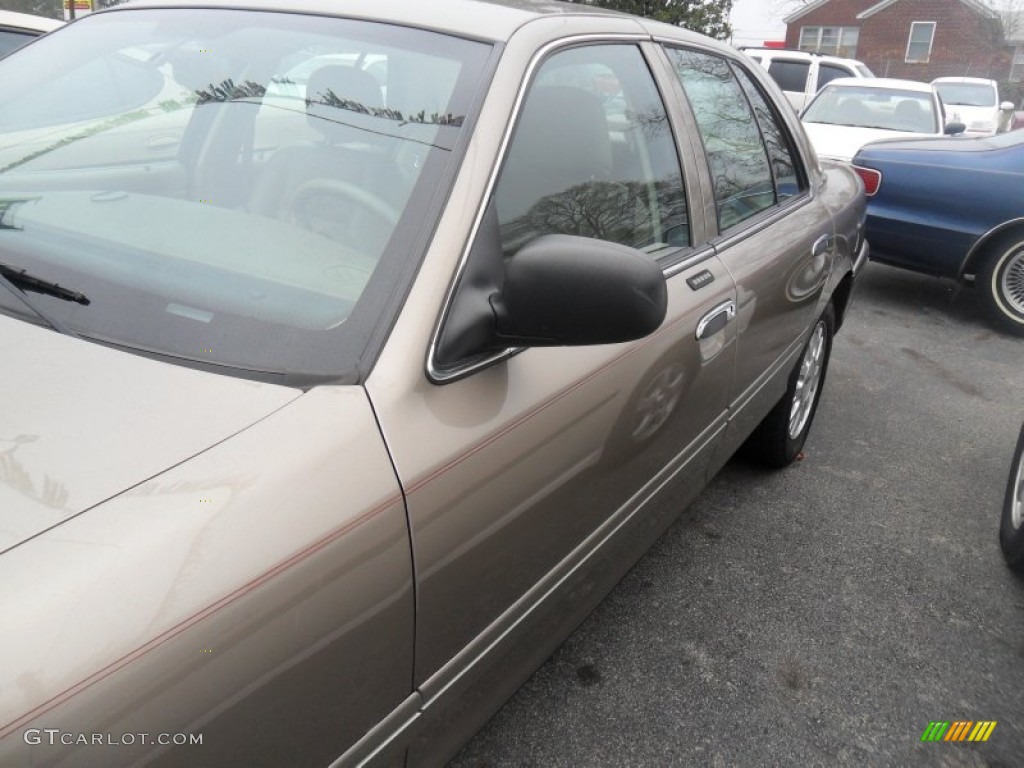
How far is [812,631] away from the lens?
2.64m

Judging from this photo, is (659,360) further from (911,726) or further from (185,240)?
(911,726)

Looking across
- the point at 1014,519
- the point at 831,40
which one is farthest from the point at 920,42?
the point at 1014,519

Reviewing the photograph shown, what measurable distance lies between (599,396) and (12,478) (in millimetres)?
1089

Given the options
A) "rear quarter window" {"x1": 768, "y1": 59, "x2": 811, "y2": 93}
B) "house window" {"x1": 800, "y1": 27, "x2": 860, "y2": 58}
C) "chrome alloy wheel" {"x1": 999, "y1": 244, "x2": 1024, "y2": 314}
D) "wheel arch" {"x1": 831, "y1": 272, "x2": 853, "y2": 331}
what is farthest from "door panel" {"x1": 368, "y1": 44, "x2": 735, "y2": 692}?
"house window" {"x1": 800, "y1": 27, "x2": 860, "y2": 58}

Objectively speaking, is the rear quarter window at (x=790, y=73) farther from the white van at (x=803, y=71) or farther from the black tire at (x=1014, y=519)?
the black tire at (x=1014, y=519)

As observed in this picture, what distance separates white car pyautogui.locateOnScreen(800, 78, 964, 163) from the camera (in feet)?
29.3

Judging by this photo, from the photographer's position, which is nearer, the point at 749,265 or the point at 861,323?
the point at 749,265

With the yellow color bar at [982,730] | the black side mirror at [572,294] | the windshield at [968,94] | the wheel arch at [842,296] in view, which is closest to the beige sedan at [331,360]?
the black side mirror at [572,294]

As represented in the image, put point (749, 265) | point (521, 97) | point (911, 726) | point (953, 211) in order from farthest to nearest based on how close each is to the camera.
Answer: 1. point (953, 211)
2. point (749, 265)
3. point (911, 726)
4. point (521, 97)

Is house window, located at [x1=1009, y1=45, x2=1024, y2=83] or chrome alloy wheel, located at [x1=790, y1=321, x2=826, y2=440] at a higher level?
chrome alloy wheel, located at [x1=790, y1=321, x2=826, y2=440]

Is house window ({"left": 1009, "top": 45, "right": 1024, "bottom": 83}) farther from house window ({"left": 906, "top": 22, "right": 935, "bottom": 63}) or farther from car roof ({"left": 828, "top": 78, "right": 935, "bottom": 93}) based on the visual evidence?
car roof ({"left": 828, "top": 78, "right": 935, "bottom": 93})

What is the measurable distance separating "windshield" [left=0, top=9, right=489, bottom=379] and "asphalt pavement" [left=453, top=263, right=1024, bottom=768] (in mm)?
Result: 1283

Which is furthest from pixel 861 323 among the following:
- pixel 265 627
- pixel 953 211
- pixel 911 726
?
pixel 265 627

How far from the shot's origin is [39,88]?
207cm
